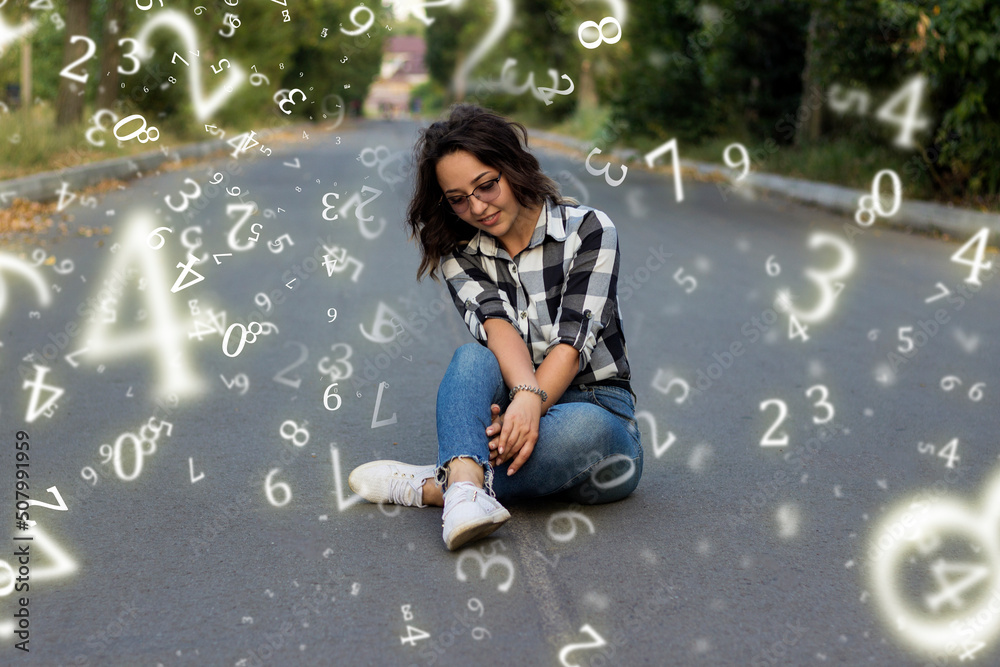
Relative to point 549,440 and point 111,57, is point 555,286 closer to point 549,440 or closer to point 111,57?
point 549,440

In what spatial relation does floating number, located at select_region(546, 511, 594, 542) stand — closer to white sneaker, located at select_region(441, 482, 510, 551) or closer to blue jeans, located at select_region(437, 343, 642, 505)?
blue jeans, located at select_region(437, 343, 642, 505)

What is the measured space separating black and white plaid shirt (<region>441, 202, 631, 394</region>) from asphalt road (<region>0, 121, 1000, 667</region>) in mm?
491

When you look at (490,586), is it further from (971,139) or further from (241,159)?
(241,159)

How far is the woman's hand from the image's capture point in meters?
3.30

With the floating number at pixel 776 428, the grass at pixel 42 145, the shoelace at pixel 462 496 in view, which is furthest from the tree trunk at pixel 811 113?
the shoelace at pixel 462 496

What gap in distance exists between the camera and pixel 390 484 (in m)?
3.61

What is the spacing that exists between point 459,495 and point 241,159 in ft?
65.9

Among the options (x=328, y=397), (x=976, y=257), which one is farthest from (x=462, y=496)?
(x=976, y=257)

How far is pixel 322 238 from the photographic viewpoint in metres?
10.7

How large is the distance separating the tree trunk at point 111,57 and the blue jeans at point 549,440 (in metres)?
18.9

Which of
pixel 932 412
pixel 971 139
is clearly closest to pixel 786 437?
pixel 932 412

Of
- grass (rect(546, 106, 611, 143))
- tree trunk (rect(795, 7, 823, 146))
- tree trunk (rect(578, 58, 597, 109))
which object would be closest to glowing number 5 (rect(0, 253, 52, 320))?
tree trunk (rect(795, 7, 823, 146))

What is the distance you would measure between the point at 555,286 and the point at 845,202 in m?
11.1

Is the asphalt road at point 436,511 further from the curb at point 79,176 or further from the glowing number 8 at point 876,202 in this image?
the curb at point 79,176
